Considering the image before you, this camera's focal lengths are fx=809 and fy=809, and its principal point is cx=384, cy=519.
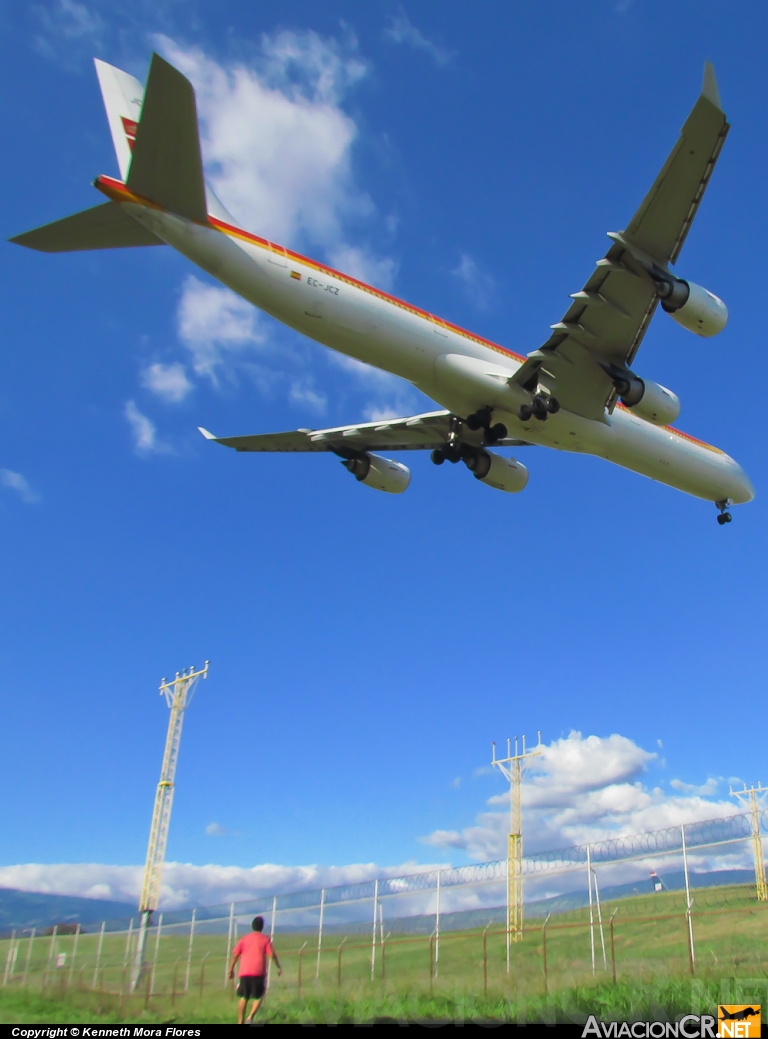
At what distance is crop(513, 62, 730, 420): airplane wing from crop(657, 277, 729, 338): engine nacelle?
47cm

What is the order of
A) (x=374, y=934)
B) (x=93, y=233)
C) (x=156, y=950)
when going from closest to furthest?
(x=374, y=934) < (x=93, y=233) < (x=156, y=950)

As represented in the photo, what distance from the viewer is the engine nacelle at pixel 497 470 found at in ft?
75.4

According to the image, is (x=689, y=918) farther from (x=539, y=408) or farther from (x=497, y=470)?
(x=497, y=470)

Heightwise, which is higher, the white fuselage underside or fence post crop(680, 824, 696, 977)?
the white fuselage underside

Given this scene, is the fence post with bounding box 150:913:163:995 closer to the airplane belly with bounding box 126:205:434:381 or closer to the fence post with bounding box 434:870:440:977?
the fence post with bounding box 434:870:440:977

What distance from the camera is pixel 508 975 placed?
1165 centimetres

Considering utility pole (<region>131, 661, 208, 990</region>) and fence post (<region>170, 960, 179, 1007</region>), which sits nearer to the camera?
fence post (<region>170, 960, 179, 1007</region>)

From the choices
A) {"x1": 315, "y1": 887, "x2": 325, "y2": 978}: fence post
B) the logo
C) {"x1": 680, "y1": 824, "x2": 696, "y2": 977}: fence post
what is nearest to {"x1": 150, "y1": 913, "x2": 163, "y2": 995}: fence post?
{"x1": 315, "y1": 887, "x2": 325, "y2": 978}: fence post

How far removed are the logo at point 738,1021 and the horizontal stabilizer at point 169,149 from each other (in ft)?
51.1

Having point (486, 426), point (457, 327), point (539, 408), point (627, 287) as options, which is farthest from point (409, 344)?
point (627, 287)

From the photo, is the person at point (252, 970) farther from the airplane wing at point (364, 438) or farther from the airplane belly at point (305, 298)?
the airplane wing at point (364, 438)

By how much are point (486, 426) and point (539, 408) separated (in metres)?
1.60

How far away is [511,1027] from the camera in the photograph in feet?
29.1

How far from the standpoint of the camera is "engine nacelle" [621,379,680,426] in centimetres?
1961
